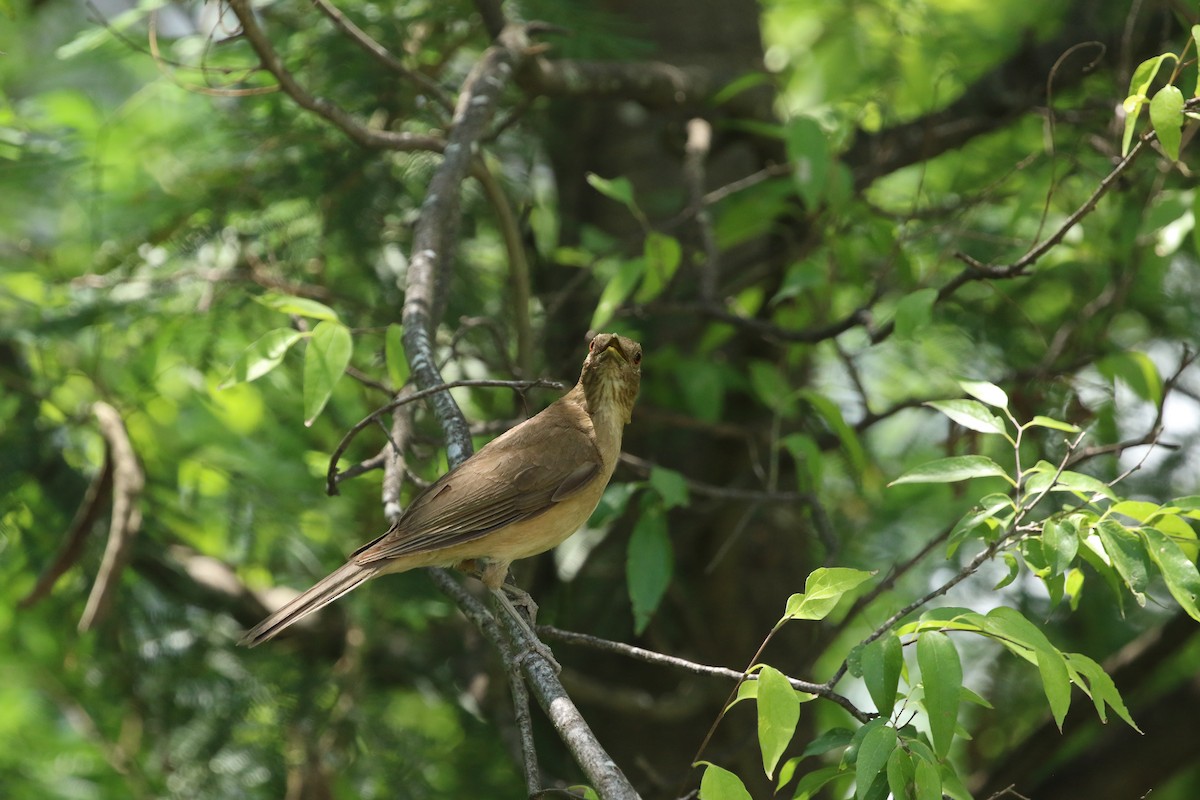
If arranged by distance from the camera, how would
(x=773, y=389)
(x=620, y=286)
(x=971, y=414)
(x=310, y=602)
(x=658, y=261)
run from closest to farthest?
1. (x=971, y=414)
2. (x=310, y=602)
3. (x=620, y=286)
4. (x=658, y=261)
5. (x=773, y=389)

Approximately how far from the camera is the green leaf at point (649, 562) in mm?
3439

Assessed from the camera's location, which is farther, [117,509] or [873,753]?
[117,509]

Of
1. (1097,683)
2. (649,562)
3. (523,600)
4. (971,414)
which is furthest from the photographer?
(649,562)

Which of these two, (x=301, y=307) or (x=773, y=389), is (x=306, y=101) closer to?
(x=301, y=307)

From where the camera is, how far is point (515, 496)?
3.26 meters

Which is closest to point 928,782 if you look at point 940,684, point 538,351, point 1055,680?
point 940,684

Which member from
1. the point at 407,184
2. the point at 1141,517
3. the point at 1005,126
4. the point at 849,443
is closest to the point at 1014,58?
the point at 1005,126

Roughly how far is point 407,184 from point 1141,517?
3277 mm

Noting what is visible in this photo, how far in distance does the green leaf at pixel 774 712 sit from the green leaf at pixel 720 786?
0.06m

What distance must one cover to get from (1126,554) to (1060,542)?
0.15 meters

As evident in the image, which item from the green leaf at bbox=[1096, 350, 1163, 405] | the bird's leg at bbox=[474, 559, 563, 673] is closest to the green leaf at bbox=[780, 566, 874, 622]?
the bird's leg at bbox=[474, 559, 563, 673]

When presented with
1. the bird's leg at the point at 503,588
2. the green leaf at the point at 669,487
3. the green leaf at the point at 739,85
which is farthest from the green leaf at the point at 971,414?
the green leaf at the point at 739,85

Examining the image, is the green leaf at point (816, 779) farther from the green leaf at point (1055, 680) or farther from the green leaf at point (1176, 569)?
the green leaf at point (1176, 569)

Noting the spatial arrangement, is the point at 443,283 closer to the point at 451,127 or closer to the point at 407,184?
the point at 451,127
